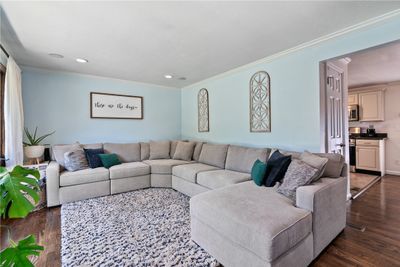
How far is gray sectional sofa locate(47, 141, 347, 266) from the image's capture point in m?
1.44

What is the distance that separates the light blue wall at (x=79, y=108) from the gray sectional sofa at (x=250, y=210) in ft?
3.31

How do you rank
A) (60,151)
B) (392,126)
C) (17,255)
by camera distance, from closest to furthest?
(17,255), (60,151), (392,126)

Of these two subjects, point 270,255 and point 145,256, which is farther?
point 145,256

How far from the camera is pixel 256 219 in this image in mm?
1501

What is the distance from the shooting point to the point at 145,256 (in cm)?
181

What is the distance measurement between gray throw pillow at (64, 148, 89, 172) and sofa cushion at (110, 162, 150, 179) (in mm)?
487

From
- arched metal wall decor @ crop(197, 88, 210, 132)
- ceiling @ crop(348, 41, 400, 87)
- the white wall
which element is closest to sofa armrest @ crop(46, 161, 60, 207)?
arched metal wall decor @ crop(197, 88, 210, 132)

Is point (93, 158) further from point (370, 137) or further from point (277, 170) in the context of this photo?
point (370, 137)

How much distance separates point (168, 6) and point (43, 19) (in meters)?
1.32

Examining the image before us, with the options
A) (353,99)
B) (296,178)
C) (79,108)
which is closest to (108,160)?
(79,108)

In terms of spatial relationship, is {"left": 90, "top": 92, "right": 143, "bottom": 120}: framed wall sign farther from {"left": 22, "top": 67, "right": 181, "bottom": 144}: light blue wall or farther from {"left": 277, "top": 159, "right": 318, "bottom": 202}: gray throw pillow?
{"left": 277, "top": 159, "right": 318, "bottom": 202}: gray throw pillow

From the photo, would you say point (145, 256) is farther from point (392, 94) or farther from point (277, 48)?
point (392, 94)

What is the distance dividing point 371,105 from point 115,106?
6.41 m

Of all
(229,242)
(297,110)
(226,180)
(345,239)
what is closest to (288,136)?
(297,110)
